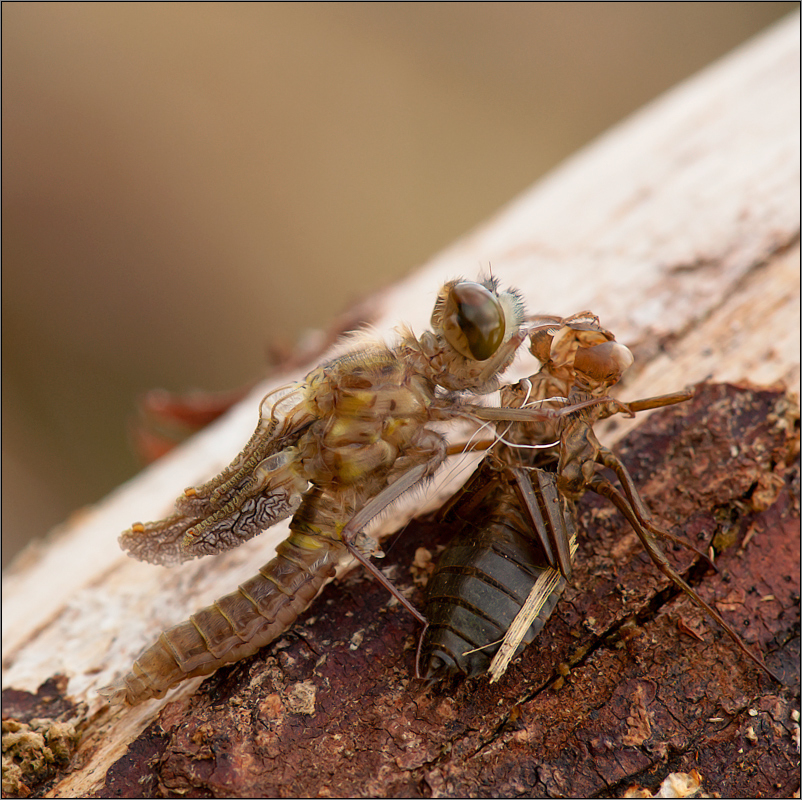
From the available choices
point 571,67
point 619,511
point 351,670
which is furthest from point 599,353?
point 571,67

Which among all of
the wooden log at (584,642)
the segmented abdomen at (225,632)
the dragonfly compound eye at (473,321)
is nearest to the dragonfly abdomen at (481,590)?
the wooden log at (584,642)

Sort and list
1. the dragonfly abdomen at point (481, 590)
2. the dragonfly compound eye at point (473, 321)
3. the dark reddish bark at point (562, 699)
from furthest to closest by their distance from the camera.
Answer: the dragonfly compound eye at point (473, 321) < the dragonfly abdomen at point (481, 590) < the dark reddish bark at point (562, 699)

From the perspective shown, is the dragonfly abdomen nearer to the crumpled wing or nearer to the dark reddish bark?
the dark reddish bark

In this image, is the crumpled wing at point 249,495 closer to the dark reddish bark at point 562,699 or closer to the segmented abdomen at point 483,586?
the dark reddish bark at point 562,699

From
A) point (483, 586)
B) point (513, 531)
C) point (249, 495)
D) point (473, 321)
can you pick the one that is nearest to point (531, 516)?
point (513, 531)

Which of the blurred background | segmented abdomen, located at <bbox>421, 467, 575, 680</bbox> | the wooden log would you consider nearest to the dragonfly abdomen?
segmented abdomen, located at <bbox>421, 467, 575, 680</bbox>

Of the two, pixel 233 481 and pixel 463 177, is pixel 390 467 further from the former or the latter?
pixel 463 177

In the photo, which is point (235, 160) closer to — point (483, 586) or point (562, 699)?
point (483, 586)
